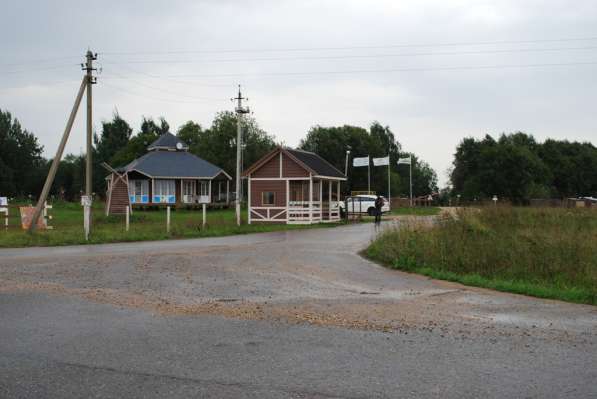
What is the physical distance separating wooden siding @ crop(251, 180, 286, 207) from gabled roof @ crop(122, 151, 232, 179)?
2091 centimetres

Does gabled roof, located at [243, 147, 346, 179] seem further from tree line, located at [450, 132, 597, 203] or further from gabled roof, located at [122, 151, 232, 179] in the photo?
tree line, located at [450, 132, 597, 203]

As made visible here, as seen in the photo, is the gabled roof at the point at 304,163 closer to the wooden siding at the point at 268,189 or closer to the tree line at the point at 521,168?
the wooden siding at the point at 268,189

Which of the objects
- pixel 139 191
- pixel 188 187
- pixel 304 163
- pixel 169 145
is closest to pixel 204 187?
pixel 188 187

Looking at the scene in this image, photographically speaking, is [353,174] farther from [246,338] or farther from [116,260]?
[246,338]

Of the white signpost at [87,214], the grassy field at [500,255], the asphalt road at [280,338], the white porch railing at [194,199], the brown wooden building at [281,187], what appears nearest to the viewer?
the asphalt road at [280,338]

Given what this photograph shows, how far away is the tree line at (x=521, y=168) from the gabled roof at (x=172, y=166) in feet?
103

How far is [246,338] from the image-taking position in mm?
7277

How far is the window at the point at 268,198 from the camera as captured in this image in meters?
36.7

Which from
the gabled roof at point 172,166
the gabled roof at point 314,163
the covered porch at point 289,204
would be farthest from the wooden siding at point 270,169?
the gabled roof at point 172,166

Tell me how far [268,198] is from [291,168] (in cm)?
228

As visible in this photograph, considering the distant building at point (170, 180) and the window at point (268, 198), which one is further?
the distant building at point (170, 180)

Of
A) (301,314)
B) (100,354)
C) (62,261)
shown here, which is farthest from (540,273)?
(62,261)

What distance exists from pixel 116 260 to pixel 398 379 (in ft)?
37.7

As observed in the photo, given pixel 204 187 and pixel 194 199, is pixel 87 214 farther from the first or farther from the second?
pixel 204 187
